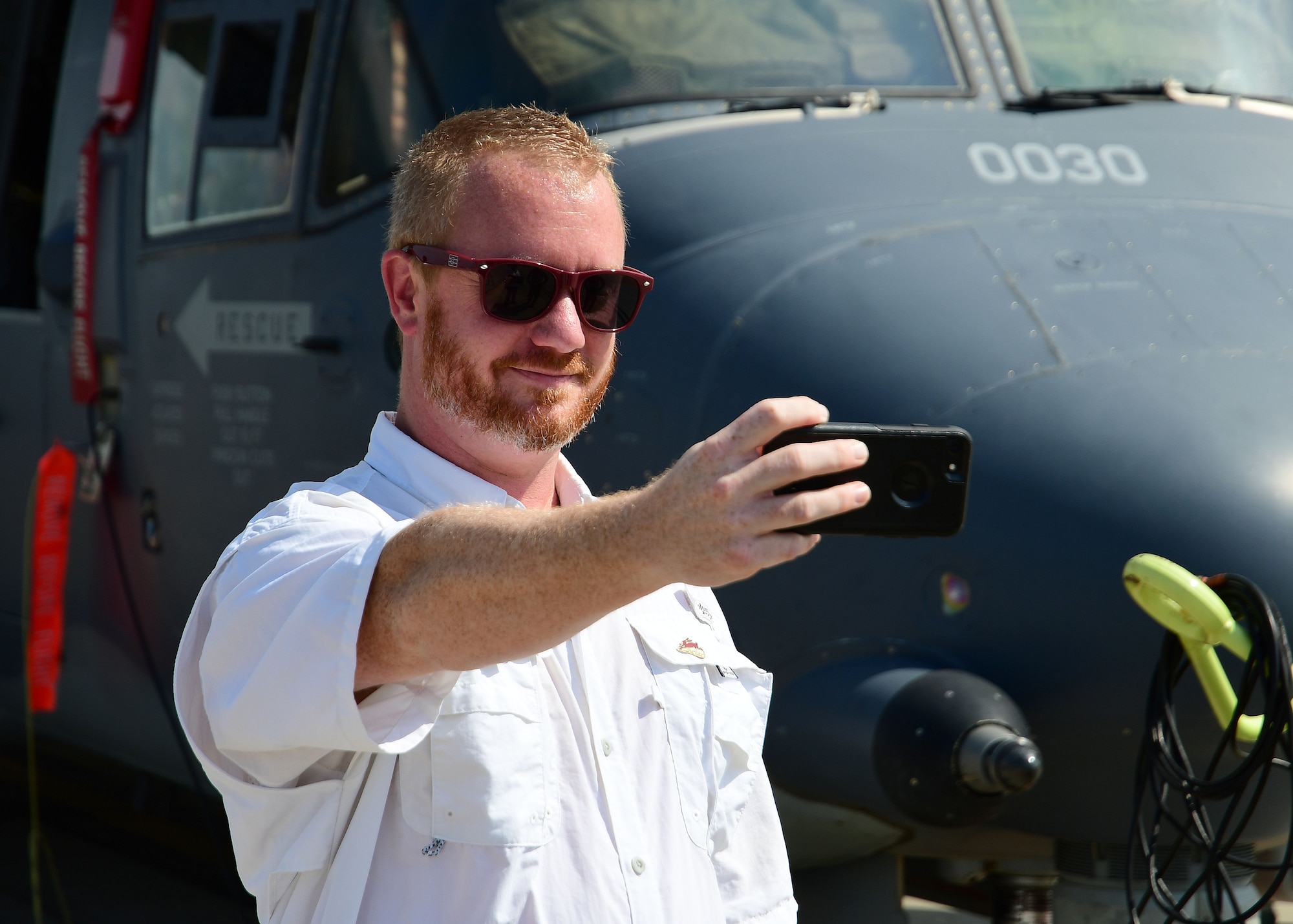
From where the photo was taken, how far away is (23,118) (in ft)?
16.9

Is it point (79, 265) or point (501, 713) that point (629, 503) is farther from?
point (79, 265)

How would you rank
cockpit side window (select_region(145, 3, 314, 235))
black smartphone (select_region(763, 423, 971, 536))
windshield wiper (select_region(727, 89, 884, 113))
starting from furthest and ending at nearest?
cockpit side window (select_region(145, 3, 314, 235))
windshield wiper (select_region(727, 89, 884, 113))
black smartphone (select_region(763, 423, 971, 536))

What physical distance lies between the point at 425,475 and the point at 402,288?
0.26 metres

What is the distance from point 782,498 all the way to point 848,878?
1724 mm

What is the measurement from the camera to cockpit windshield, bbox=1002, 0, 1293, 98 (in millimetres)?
3525

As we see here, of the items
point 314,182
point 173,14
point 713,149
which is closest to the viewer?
point 713,149

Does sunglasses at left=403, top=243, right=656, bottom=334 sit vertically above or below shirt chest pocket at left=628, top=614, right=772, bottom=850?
above

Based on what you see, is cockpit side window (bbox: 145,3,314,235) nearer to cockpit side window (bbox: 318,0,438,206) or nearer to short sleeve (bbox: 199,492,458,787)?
cockpit side window (bbox: 318,0,438,206)

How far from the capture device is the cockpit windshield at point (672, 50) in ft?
11.0

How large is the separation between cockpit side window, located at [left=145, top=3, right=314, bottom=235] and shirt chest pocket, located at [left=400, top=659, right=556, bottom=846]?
2.47 m

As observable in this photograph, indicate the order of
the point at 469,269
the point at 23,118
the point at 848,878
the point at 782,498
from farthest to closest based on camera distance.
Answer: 1. the point at 23,118
2. the point at 848,878
3. the point at 469,269
4. the point at 782,498

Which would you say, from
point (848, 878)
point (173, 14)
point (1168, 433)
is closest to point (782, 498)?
point (1168, 433)

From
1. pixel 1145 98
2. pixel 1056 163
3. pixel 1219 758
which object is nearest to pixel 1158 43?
pixel 1145 98

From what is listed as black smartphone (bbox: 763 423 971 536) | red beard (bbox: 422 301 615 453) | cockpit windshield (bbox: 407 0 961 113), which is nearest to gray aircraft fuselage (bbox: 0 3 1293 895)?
cockpit windshield (bbox: 407 0 961 113)
